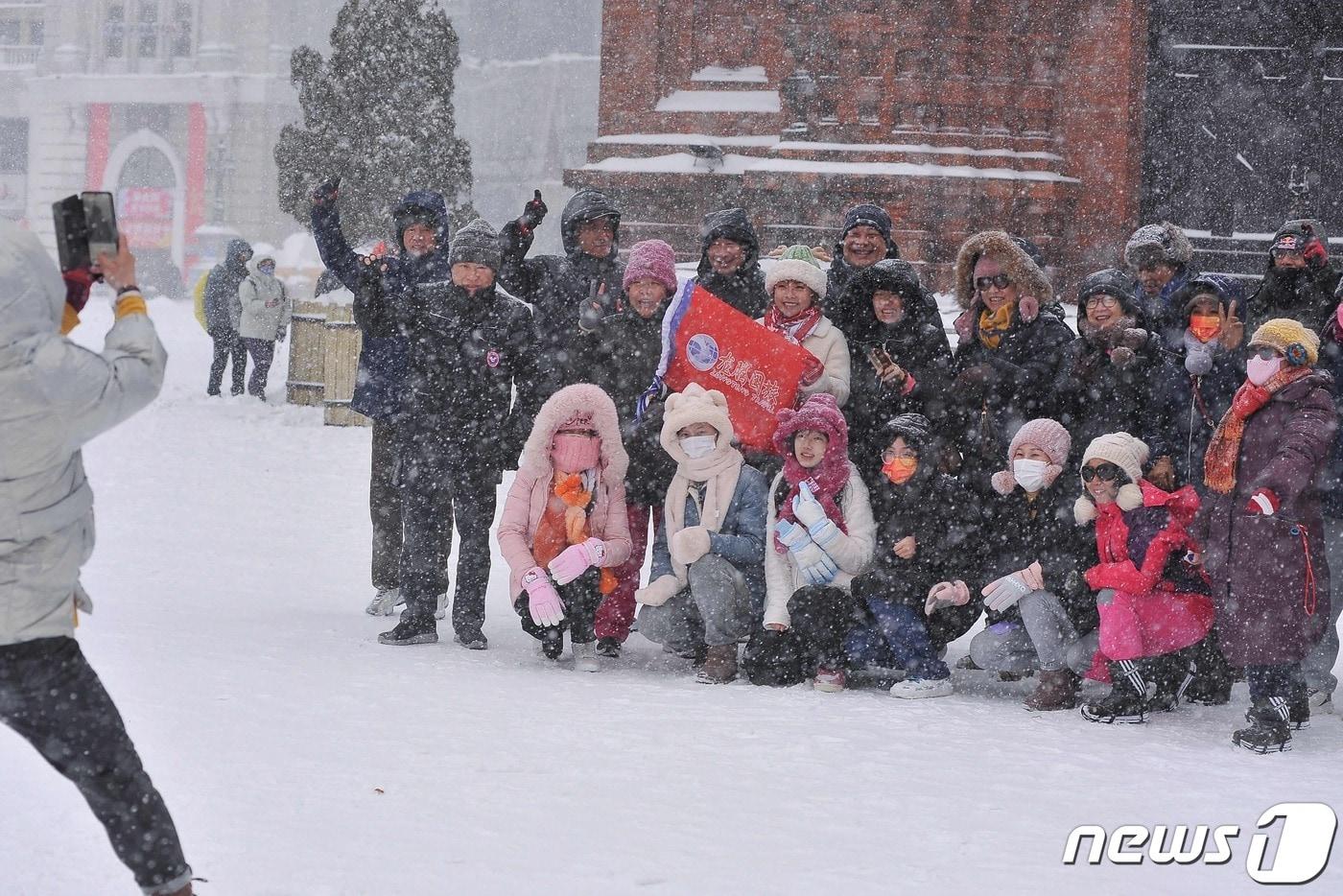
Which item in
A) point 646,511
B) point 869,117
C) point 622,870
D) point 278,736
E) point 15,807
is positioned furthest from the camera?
point 869,117

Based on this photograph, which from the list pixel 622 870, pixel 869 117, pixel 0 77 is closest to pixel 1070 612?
pixel 622 870

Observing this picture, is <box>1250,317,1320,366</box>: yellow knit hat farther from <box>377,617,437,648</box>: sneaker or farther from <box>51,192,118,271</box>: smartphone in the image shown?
<box>51,192,118,271</box>: smartphone

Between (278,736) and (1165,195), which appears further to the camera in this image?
(1165,195)

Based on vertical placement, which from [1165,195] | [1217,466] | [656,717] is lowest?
[656,717]

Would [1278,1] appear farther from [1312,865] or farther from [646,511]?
[1312,865]

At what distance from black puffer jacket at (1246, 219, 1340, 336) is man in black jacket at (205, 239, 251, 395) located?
13.8m

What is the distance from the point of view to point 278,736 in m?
5.29

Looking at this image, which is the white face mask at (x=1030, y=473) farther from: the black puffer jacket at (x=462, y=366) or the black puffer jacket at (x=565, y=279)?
the black puffer jacket at (x=462, y=366)

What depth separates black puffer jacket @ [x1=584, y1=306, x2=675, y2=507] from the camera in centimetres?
713

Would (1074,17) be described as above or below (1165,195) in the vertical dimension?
above

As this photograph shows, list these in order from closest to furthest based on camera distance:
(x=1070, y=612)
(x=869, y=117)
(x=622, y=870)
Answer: (x=622, y=870), (x=1070, y=612), (x=869, y=117)

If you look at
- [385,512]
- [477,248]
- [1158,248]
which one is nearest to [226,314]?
[385,512]

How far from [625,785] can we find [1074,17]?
12772mm

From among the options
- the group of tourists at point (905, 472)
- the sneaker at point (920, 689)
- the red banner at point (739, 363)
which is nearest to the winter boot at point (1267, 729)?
the group of tourists at point (905, 472)
